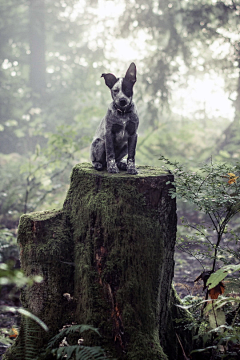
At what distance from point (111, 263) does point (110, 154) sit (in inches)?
54.4

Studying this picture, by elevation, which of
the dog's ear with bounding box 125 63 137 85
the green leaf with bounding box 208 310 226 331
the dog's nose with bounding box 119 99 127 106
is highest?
the dog's ear with bounding box 125 63 137 85

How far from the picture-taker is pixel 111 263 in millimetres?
2865

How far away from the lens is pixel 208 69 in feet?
33.5

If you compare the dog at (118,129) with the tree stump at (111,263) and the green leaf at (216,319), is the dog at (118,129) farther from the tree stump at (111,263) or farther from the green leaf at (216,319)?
the green leaf at (216,319)

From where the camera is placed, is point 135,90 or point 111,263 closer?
point 111,263

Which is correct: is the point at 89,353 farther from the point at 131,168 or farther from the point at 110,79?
the point at 110,79

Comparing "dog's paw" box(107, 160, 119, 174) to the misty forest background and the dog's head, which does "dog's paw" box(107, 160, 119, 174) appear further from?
the misty forest background

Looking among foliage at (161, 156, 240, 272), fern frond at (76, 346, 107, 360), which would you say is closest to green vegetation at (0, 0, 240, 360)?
foliage at (161, 156, 240, 272)

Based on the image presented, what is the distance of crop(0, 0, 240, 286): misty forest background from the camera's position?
26.8ft

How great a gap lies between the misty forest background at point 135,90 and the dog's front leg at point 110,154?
3.00 meters

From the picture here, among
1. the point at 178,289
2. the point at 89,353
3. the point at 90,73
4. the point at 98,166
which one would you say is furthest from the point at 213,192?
the point at 90,73

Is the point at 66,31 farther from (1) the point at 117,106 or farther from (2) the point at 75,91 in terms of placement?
(1) the point at 117,106

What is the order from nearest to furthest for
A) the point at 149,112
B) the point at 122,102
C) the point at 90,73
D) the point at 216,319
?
the point at 216,319 → the point at 122,102 → the point at 149,112 → the point at 90,73

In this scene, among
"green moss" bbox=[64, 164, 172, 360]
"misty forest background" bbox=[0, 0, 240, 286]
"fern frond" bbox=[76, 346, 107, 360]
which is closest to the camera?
"fern frond" bbox=[76, 346, 107, 360]
